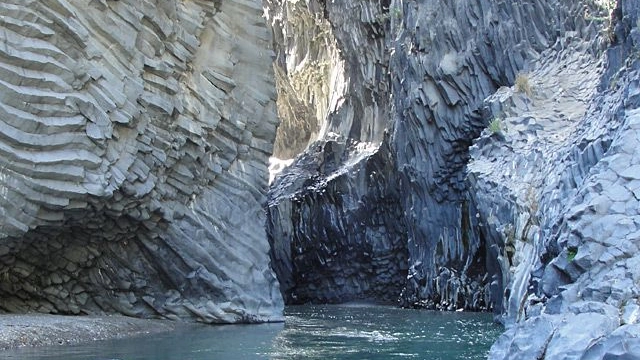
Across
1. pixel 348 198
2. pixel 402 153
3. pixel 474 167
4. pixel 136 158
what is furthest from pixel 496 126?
pixel 348 198

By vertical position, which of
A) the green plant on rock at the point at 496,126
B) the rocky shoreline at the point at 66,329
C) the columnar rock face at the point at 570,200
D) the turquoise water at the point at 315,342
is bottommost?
the turquoise water at the point at 315,342

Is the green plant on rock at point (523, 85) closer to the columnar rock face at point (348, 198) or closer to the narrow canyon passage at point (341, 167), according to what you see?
the narrow canyon passage at point (341, 167)

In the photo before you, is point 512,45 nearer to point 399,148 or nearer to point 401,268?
point 399,148

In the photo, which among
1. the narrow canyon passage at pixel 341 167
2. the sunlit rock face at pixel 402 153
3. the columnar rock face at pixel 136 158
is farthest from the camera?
the sunlit rock face at pixel 402 153

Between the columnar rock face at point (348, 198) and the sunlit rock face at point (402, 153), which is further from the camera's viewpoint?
the columnar rock face at point (348, 198)

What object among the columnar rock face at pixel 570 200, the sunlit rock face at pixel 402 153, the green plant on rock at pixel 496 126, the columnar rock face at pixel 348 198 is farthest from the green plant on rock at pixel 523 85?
the columnar rock face at pixel 348 198

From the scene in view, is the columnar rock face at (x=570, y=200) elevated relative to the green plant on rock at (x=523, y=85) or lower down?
lower down

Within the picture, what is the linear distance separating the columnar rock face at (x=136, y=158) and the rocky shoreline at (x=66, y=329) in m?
1.81

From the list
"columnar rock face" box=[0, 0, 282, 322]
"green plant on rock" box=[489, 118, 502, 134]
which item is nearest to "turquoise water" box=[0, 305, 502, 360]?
"columnar rock face" box=[0, 0, 282, 322]

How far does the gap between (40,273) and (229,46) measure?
892 centimetres

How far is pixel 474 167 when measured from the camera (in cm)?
2892

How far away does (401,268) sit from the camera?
3991cm

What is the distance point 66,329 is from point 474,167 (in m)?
13.4

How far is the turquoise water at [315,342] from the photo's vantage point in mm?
18234
